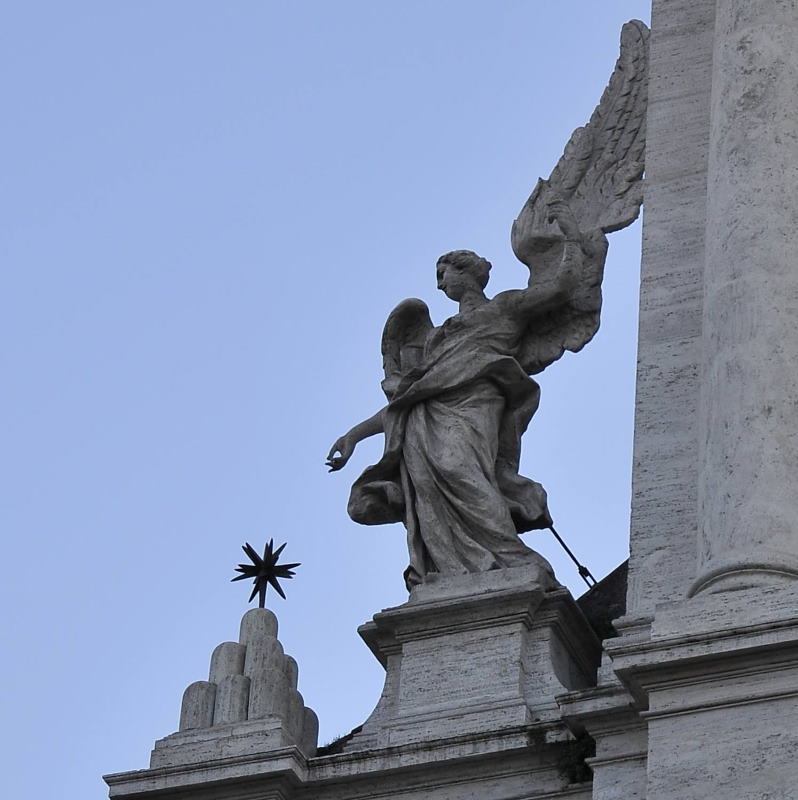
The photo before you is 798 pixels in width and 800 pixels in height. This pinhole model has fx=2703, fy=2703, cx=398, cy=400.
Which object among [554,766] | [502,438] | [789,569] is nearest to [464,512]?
[502,438]

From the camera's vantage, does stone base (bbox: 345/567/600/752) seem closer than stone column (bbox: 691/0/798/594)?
No

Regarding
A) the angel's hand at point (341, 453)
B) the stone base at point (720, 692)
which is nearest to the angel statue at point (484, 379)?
the angel's hand at point (341, 453)

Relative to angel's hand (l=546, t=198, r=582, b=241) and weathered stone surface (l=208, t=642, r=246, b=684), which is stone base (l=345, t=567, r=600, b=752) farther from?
angel's hand (l=546, t=198, r=582, b=241)

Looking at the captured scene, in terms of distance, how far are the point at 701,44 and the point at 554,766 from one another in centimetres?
481

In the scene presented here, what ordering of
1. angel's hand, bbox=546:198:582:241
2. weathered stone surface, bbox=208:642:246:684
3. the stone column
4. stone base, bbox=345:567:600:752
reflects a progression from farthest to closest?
angel's hand, bbox=546:198:582:241
weathered stone surface, bbox=208:642:246:684
stone base, bbox=345:567:600:752
the stone column

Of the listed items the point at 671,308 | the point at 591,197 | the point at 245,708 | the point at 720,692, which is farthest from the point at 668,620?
the point at 591,197

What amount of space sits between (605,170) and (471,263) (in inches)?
48.7

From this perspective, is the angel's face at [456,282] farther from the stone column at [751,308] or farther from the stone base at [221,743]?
the stone base at [221,743]

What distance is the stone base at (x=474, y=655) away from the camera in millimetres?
14141

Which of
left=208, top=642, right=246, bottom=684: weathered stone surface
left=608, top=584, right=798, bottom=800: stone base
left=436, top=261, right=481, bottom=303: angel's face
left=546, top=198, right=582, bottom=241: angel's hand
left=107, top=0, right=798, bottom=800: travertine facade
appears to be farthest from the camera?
left=436, top=261, right=481, bottom=303: angel's face

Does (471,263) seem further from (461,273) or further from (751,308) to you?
(751,308)

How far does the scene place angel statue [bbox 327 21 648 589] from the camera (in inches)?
594

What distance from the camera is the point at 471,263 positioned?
16.2 meters

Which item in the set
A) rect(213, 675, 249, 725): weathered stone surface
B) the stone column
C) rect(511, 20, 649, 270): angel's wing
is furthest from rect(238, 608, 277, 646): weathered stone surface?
the stone column
